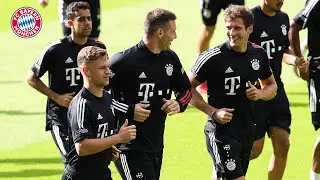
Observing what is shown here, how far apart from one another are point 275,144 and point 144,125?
2116 millimetres

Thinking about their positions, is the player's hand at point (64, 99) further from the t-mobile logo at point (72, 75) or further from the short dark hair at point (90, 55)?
the short dark hair at point (90, 55)

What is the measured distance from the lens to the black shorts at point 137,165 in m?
9.48

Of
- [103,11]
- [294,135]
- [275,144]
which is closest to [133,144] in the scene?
[275,144]

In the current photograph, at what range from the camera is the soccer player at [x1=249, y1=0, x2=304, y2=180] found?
1112cm

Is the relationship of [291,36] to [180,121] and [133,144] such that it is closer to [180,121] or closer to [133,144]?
[133,144]

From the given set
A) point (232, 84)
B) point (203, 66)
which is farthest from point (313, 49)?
point (203, 66)

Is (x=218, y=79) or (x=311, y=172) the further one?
(x=311, y=172)

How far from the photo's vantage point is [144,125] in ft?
31.4

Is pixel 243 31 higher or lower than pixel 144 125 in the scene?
higher

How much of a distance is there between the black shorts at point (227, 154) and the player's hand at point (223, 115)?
0.75ft

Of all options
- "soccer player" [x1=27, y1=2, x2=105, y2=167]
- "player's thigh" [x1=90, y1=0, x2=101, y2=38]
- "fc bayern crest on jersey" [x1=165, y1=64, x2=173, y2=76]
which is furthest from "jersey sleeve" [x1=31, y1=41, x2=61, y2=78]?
"player's thigh" [x1=90, y1=0, x2=101, y2=38]

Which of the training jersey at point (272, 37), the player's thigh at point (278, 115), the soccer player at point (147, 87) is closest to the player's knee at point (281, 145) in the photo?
the player's thigh at point (278, 115)

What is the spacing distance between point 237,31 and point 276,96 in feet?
5.36

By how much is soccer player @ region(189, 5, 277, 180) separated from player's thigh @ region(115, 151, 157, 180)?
0.75 metres
